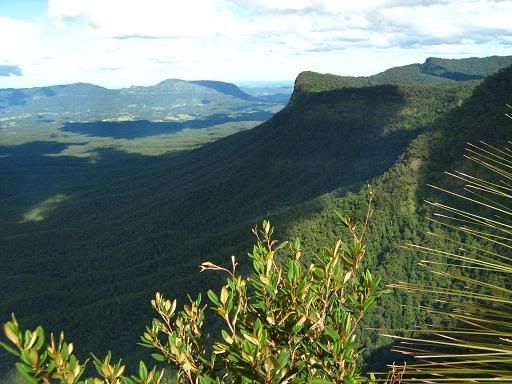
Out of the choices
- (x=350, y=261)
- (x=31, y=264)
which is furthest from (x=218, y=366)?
(x=31, y=264)

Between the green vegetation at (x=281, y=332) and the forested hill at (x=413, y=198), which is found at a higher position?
the green vegetation at (x=281, y=332)

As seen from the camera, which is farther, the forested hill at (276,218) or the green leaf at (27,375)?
the forested hill at (276,218)

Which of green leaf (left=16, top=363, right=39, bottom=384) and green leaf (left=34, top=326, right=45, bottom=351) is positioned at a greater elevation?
green leaf (left=34, top=326, right=45, bottom=351)

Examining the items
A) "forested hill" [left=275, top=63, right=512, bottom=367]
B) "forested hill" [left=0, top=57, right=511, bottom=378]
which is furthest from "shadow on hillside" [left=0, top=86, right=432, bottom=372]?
"forested hill" [left=275, top=63, right=512, bottom=367]

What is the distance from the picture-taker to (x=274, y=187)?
18275 centimetres

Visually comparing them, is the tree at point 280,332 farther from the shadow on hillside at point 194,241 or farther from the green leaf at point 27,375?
→ the shadow on hillside at point 194,241

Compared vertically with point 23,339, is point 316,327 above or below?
below

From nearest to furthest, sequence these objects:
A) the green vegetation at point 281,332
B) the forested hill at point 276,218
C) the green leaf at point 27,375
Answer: the green leaf at point 27,375, the green vegetation at point 281,332, the forested hill at point 276,218

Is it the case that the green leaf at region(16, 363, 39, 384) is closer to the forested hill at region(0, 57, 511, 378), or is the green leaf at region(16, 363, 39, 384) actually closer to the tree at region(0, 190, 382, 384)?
the tree at region(0, 190, 382, 384)

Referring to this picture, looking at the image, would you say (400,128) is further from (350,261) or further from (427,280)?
(350,261)

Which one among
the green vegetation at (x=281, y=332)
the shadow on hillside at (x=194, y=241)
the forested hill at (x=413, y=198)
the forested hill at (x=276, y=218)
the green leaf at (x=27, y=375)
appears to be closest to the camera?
the green leaf at (x=27, y=375)

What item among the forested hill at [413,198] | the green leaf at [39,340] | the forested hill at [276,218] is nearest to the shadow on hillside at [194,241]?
the forested hill at [276,218]

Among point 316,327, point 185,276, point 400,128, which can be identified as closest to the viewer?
point 316,327

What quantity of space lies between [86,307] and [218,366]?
14050 cm
